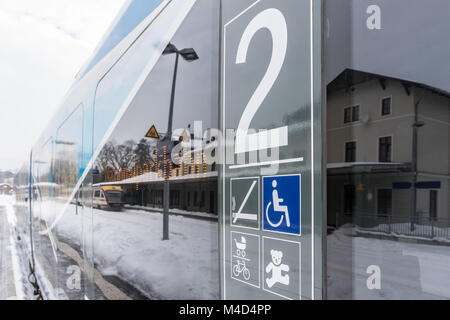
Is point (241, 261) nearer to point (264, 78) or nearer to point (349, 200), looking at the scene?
point (349, 200)

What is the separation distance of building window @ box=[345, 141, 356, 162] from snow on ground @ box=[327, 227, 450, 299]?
0.69 feet

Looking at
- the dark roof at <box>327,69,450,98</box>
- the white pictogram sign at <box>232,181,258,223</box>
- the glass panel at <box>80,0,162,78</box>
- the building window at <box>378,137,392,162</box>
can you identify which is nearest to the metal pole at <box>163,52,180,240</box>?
A: the white pictogram sign at <box>232,181,258,223</box>

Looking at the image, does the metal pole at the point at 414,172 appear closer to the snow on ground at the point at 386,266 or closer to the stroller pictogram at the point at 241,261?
the snow on ground at the point at 386,266

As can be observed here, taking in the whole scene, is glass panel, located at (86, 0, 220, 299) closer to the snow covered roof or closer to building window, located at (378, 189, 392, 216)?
the snow covered roof

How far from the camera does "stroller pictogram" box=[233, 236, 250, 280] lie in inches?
52.6

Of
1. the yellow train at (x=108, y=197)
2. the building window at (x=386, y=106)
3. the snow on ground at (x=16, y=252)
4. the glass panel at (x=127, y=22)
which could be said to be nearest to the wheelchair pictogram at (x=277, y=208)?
the building window at (x=386, y=106)

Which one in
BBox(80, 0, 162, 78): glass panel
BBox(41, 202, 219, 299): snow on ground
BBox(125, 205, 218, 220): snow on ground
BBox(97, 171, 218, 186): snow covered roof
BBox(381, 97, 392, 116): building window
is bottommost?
BBox(41, 202, 219, 299): snow on ground

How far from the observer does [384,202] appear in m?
1.11

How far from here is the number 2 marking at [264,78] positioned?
3.99 ft

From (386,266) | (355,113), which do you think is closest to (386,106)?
(355,113)

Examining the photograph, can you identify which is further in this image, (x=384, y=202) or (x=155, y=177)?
(x=155, y=177)

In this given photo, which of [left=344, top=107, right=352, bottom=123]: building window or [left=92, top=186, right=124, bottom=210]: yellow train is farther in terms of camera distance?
[left=92, top=186, right=124, bottom=210]: yellow train

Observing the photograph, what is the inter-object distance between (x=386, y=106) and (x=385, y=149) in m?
0.14

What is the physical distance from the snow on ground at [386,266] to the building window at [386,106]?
0.38 meters
